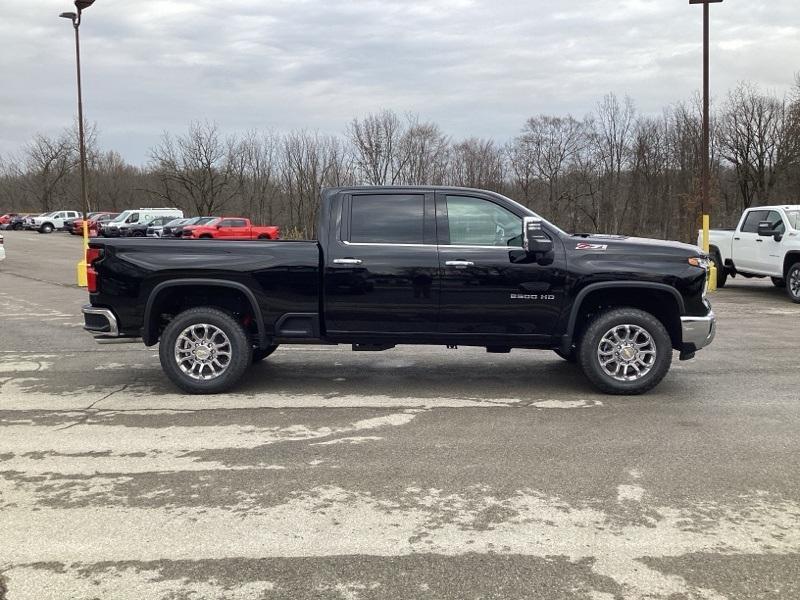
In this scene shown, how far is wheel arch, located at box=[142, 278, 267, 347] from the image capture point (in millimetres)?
6680

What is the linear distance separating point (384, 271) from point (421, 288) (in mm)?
389

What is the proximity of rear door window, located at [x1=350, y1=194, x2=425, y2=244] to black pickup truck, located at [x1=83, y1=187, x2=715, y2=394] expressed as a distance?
0.01 metres

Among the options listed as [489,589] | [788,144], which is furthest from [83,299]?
[788,144]

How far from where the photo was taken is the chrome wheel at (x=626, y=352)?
21.9 ft

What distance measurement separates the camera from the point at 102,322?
6.82 m

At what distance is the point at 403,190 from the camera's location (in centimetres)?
693

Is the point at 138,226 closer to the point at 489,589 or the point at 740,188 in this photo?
the point at 740,188

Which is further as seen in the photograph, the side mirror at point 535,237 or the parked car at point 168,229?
the parked car at point 168,229

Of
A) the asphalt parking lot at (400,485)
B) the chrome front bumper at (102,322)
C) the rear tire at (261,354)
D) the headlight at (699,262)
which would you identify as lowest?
the asphalt parking lot at (400,485)

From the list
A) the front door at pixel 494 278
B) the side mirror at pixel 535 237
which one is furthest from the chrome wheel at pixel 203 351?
the side mirror at pixel 535 237

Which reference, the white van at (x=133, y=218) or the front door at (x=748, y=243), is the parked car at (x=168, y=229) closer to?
the white van at (x=133, y=218)

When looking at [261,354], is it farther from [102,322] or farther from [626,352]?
[626,352]

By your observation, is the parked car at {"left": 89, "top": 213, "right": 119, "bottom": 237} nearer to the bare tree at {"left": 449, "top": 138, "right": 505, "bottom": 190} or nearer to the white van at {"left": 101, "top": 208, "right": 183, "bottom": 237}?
the white van at {"left": 101, "top": 208, "right": 183, "bottom": 237}

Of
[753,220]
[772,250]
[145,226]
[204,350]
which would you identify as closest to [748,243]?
[753,220]
